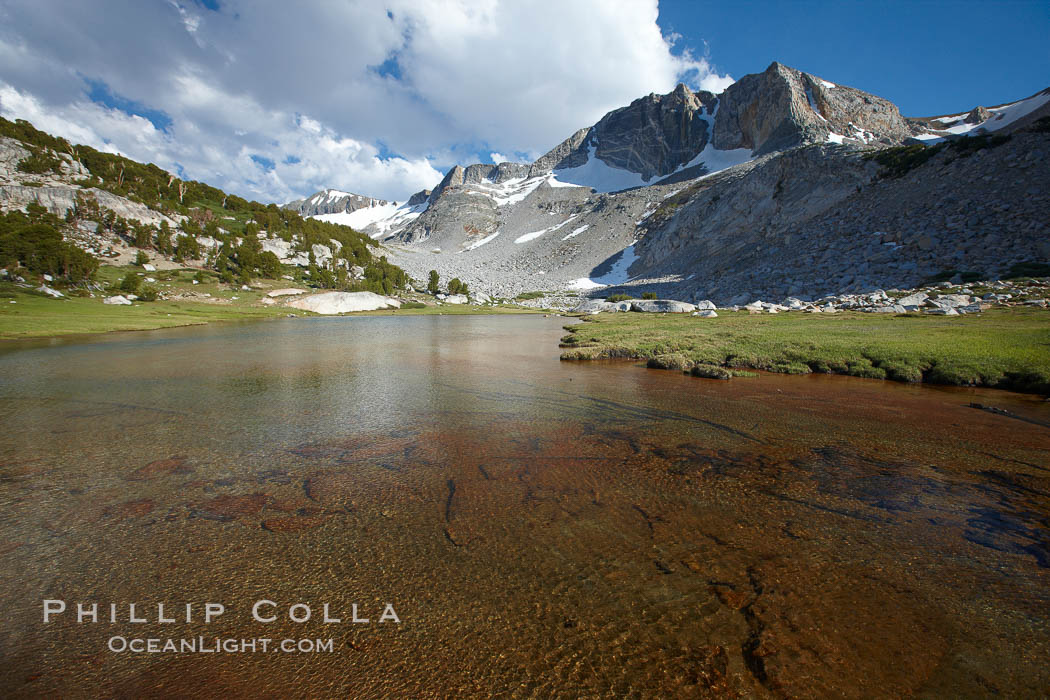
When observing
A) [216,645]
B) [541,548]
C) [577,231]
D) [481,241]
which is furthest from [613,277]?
[216,645]

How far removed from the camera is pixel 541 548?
476 centimetres

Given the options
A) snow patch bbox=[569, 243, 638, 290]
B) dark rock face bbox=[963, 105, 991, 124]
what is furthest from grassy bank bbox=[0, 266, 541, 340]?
dark rock face bbox=[963, 105, 991, 124]

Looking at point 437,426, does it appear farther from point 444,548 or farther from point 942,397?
point 942,397

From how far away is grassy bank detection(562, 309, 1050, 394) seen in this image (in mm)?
13570

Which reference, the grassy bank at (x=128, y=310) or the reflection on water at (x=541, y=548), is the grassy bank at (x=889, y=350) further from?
the grassy bank at (x=128, y=310)

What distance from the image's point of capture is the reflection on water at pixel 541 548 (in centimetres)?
314

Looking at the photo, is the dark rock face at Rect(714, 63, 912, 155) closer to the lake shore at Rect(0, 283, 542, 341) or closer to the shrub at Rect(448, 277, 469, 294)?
the shrub at Rect(448, 277, 469, 294)

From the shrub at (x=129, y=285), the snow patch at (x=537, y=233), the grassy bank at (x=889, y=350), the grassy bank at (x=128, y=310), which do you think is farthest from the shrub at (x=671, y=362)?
the snow patch at (x=537, y=233)

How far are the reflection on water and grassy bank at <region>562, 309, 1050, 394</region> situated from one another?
4526 mm

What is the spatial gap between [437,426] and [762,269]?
211ft

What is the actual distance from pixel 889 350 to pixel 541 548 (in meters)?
18.4

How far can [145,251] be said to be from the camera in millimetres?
71312

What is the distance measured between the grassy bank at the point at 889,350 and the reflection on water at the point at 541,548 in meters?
4.53

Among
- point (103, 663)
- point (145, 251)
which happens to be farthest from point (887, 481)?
point (145, 251)
